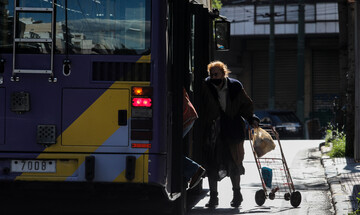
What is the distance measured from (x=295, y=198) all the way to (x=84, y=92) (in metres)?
3.60

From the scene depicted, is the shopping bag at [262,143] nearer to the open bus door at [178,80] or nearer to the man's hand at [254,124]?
the man's hand at [254,124]

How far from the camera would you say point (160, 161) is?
24.7 ft

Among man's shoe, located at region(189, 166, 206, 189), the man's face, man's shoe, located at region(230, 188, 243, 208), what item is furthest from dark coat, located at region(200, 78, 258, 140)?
man's shoe, located at region(189, 166, 206, 189)

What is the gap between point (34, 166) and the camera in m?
7.55

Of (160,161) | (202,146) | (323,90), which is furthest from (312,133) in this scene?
(160,161)

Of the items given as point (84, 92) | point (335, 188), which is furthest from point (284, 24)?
point (84, 92)

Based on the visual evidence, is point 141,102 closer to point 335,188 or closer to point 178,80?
point 178,80

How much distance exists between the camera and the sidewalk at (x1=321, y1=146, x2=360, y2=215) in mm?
9688

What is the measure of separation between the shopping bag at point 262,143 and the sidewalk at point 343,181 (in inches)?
42.1

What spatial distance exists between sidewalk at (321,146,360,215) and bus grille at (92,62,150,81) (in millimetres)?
3072

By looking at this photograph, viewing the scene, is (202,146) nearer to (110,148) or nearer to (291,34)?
(110,148)

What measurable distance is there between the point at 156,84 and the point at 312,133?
3593cm

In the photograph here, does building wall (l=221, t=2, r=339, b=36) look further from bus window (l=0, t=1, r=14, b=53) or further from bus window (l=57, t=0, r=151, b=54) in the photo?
bus window (l=0, t=1, r=14, b=53)

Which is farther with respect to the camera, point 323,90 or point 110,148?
point 323,90
